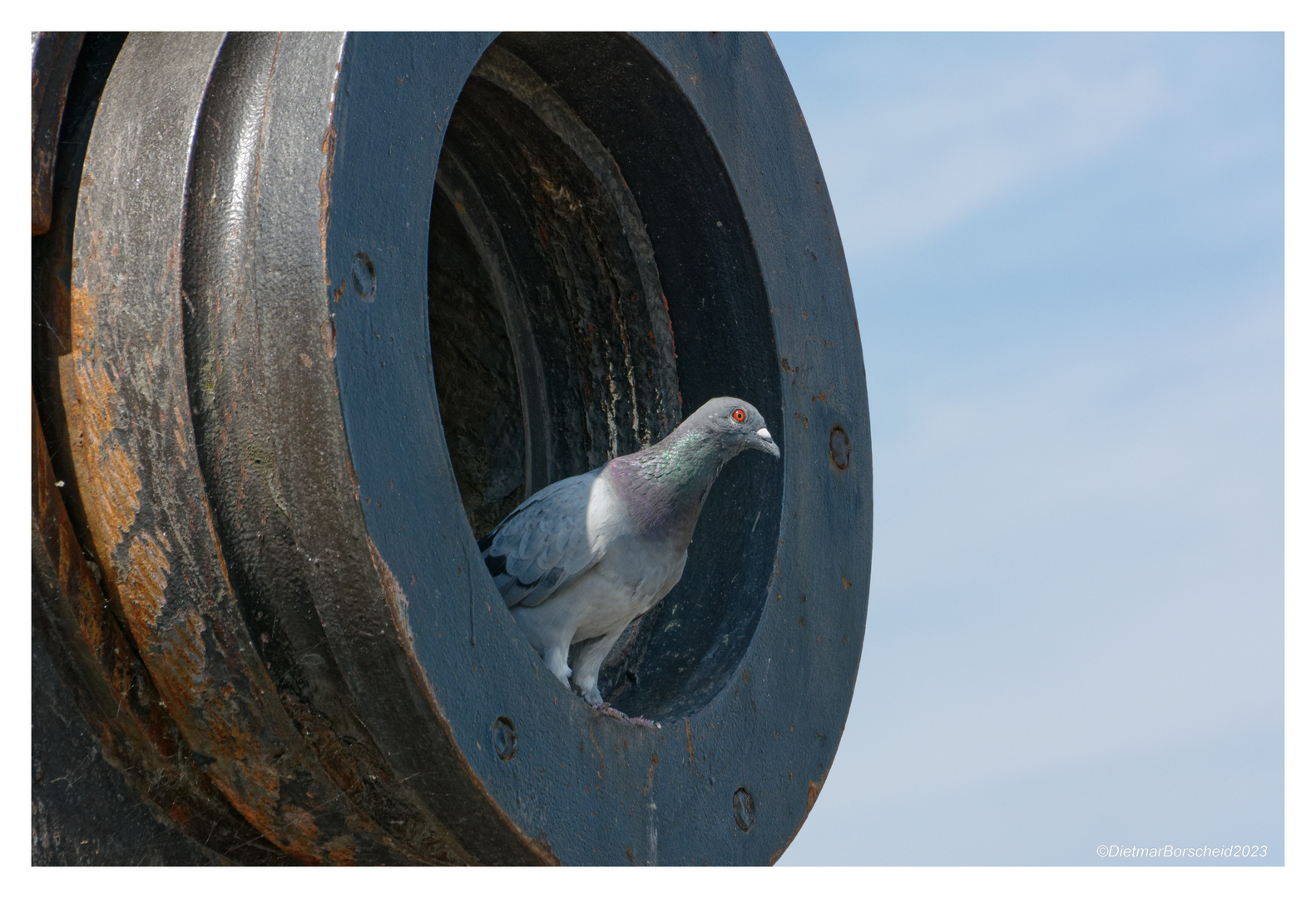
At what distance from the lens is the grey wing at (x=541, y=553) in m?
2.89

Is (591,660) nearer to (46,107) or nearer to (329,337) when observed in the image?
(329,337)

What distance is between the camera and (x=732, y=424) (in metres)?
3.06

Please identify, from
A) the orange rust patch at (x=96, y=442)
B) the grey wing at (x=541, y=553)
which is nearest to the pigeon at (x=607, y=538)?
the grey wing at (x=541, y=553)

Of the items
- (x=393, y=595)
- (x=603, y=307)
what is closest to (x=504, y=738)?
(x=393, y=595)

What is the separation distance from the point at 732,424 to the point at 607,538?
1.25 ft

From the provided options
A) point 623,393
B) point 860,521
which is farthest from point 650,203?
point 860,521

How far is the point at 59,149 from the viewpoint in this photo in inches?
92.7

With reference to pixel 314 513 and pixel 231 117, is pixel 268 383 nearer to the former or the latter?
pixel 314 513

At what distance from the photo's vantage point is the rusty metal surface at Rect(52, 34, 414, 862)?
2.18 metres

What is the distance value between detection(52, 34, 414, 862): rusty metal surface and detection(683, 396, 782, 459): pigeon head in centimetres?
A: 114

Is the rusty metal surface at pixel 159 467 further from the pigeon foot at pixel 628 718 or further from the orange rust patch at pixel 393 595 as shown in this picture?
the pigeon foot at pixel 628 718

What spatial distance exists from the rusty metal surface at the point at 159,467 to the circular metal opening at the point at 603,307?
37.6 inches

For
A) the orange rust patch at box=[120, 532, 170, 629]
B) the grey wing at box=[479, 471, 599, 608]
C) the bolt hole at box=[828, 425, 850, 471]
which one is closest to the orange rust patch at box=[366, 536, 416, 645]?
the orange rust patch at box=[120, 532, 170, 629]

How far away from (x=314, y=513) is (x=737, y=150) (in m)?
1.64
